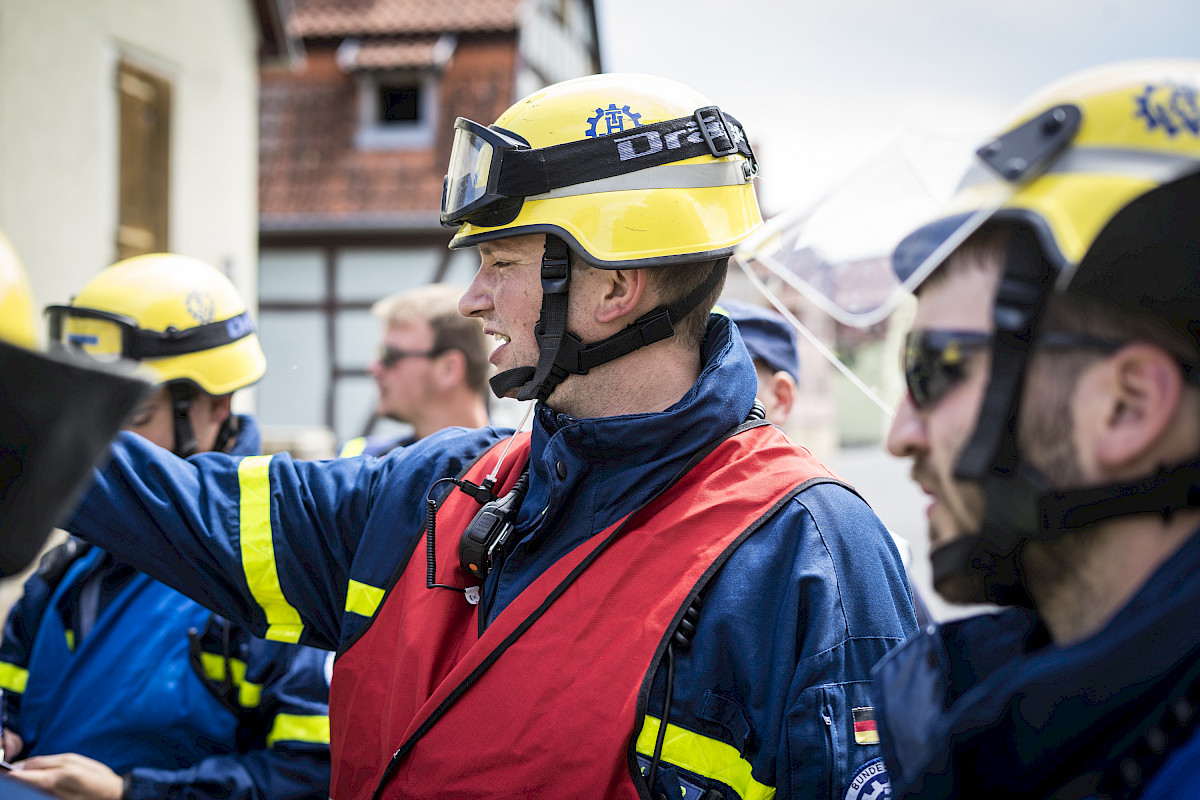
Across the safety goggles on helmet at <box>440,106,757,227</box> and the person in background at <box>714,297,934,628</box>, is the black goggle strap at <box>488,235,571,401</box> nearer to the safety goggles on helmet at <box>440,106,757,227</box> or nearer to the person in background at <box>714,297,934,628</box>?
the safety goggles on helmet at <box>440,106,757,227</box>

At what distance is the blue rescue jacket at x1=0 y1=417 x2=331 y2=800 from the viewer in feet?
8.77

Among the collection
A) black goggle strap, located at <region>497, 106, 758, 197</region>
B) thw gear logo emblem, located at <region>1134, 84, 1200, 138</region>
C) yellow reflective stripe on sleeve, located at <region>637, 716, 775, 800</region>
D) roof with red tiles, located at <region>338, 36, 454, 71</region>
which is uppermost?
roof with red tiles, located at <region>338, 36, 454, 71</region>

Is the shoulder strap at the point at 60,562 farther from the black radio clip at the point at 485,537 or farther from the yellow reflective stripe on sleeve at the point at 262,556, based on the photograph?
the black radio clip at the point at 485,537

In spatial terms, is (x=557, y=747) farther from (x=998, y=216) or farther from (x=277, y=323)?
(x=277, y=323)

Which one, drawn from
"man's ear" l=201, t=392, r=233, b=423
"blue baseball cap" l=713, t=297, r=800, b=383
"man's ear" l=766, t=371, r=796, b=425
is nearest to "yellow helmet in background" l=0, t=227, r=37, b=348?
"man's ear" l=201, t=392, r=233, b=423

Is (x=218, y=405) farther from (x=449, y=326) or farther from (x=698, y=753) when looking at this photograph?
(x=698, y=753)

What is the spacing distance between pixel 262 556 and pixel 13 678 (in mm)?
1314

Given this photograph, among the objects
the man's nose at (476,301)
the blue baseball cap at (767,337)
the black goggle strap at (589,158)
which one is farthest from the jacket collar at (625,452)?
the blue baseball cap at (767,337)

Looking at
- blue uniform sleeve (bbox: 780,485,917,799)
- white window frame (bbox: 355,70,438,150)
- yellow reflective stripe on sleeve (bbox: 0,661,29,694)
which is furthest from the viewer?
white window frame (bbox: 355,70,438,150)

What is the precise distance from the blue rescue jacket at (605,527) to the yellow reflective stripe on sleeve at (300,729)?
55cm

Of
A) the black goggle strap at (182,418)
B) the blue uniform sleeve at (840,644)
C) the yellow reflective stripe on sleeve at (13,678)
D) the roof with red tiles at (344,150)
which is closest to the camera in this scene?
the blue uniform sleeve at (840,644)

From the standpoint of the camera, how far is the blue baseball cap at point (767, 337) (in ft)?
11.4

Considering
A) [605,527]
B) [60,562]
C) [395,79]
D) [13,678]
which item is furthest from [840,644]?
[395,79]

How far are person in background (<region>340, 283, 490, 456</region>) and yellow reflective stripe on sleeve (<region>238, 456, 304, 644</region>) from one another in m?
2.69
